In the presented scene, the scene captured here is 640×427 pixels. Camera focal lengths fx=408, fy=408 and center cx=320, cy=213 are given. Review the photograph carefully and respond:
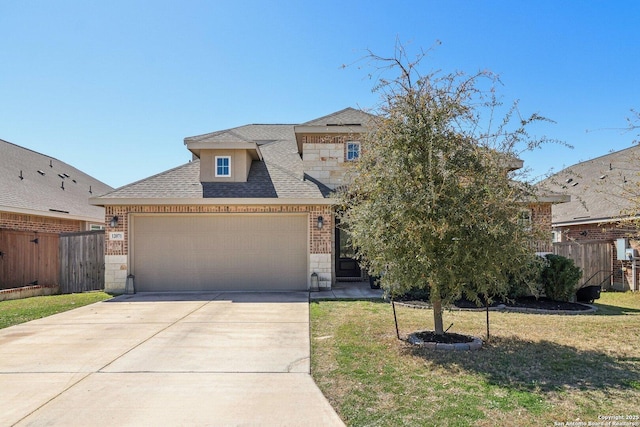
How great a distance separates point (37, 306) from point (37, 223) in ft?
18.7

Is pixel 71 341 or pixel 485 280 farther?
pixel 71 341

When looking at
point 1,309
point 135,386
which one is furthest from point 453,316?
point 1,309

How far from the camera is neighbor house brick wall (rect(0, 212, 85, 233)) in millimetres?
12662

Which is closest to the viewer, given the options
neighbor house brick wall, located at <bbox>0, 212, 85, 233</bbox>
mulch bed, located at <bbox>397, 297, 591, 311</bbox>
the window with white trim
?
the window with white trim

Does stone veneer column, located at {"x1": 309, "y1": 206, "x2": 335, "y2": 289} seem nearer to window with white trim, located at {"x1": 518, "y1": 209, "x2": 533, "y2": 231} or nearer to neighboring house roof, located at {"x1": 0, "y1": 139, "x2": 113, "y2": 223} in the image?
window with white trim, located at {"x1": 518, "y1": 209, "x2": 533, "y2": 231}

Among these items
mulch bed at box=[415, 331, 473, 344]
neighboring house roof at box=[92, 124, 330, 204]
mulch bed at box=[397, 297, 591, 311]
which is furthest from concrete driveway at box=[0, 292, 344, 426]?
→ neighboring house roof at box=[92, 124, 330, 204]

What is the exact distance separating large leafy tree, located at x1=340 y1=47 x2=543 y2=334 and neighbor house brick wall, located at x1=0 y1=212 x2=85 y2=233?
12239 mm

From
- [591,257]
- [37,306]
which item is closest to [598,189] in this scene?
[591,257]

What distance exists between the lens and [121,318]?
816cm

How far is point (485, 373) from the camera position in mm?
4773

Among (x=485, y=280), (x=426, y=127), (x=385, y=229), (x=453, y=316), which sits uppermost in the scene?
(x=426, y=127)

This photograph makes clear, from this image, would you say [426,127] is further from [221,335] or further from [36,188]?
[36,188]

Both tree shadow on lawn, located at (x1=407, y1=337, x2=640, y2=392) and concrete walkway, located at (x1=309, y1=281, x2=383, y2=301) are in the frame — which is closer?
tree shadow on lawn, located at (x1=407, y1=337, x2=640, y2=392)

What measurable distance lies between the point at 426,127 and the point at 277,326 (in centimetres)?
428
